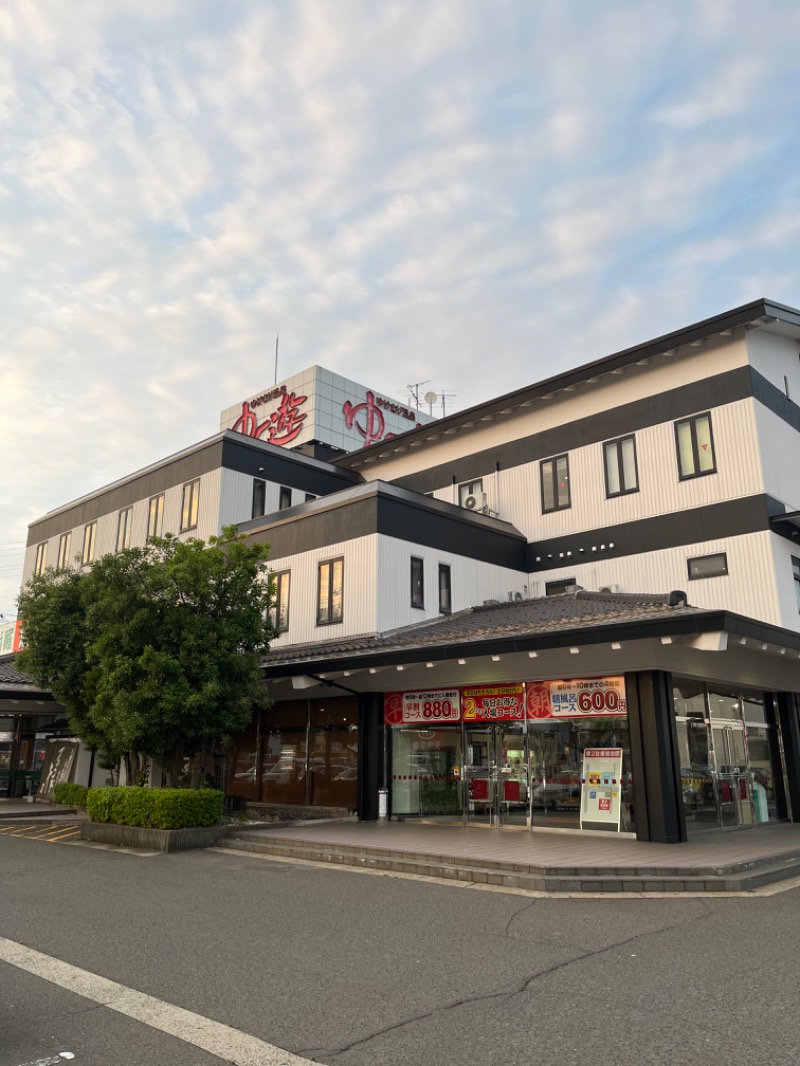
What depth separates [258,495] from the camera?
25875 millimetres

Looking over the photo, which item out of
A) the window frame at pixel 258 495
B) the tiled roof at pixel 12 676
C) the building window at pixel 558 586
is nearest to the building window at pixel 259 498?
the window frame at pixel 258 495

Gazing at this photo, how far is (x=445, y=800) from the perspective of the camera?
17.0m

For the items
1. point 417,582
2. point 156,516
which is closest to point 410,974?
point 417,582

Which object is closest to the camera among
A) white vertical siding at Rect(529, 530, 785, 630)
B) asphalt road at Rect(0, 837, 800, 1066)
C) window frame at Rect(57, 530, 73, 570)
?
asphalt road at Rect(0, 837, 800, 1066)

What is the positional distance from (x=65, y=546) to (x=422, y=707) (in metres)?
19.1

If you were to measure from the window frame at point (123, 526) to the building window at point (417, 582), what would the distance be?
1271 cm

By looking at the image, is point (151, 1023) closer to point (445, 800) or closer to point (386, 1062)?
point (386, 1062)

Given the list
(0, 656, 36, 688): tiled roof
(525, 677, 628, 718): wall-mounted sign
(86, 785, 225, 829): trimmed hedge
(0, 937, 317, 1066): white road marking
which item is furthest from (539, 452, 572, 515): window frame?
(0, 937, 317, 1066): white road marking

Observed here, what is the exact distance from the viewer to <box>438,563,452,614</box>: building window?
66.6ft

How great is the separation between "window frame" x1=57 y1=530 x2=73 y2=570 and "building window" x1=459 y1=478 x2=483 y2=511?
15568 millimetres

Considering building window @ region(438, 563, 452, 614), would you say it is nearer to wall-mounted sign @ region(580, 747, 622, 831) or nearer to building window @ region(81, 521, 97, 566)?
wall-mounted sign @ region(580, 747, 622, 831)

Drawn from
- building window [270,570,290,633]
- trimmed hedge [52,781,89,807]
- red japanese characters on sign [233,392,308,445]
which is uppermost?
red japanese characters on sign [233,392,308,445]

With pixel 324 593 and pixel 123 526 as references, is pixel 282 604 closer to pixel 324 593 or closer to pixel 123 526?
pixel 324 593

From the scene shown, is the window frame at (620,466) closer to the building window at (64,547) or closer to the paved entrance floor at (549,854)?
the paved entrance floor at (549,854)
